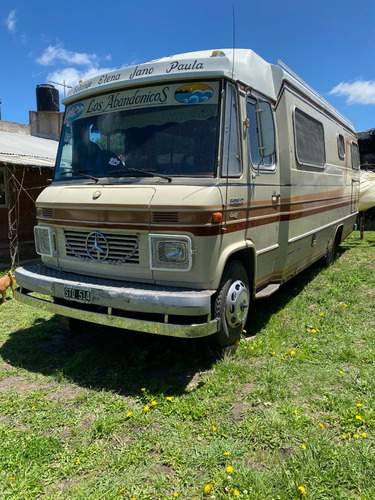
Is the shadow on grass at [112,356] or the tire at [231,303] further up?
the tire at [231,303]

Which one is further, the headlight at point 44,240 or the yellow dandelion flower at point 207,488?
the headlight at point 44,240

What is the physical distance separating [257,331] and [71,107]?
3603 mm

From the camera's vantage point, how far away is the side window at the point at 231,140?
3.73 m

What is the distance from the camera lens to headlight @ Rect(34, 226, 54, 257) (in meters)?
4.30

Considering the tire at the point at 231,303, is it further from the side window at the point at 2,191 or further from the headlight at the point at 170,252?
the side window at the point at 2,191

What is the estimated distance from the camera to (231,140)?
3830 millimetres

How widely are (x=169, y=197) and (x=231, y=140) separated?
0.93m

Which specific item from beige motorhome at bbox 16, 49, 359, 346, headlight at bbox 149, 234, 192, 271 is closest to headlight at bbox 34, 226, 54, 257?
beige motorhome at bbox 16, 49, 359, 346

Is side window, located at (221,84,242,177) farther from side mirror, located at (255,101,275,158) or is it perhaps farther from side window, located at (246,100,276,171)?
side mirror, located at (255,101,275,158)

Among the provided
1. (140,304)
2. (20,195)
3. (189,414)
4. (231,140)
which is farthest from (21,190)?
(189,414)

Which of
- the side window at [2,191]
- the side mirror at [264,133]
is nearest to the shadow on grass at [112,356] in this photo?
the side mirror at [264,133]

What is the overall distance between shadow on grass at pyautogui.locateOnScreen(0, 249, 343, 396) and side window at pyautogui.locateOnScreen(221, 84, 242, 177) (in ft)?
5.79

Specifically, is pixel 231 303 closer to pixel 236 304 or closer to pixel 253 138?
pixel 236 304

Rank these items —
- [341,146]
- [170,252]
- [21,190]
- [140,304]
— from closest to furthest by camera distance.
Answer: [140,304]
[170,252]
[341,146]
[21,190]
